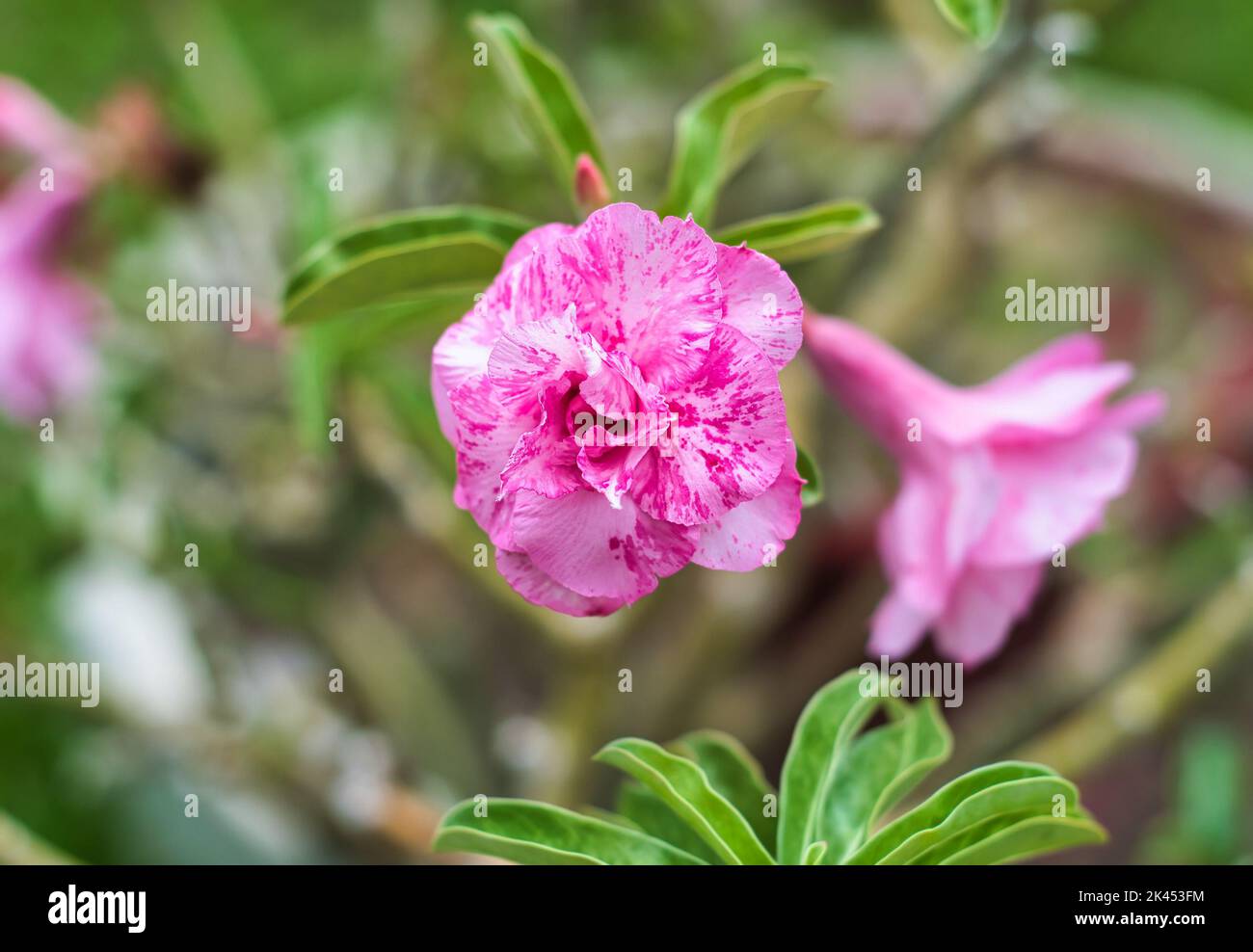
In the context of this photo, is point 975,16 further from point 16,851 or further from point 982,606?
point 16,851

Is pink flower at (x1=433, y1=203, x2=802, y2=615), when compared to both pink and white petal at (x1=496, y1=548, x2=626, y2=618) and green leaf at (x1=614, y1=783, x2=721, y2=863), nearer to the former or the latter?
pink and white petal at (x1=496, y1=548, x2=626, y2=618)

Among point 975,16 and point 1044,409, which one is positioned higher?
point 975,16

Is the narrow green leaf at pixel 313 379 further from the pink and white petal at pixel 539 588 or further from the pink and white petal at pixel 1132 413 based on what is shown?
the pink and white petal at pixel 1132 413

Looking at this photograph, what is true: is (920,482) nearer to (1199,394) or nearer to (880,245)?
(880,245)

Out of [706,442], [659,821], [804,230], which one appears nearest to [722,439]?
[706,442]

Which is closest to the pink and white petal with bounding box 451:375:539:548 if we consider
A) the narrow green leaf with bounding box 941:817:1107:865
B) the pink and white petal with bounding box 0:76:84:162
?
the narrow green leaf with bounding box 941:817:1107:865
